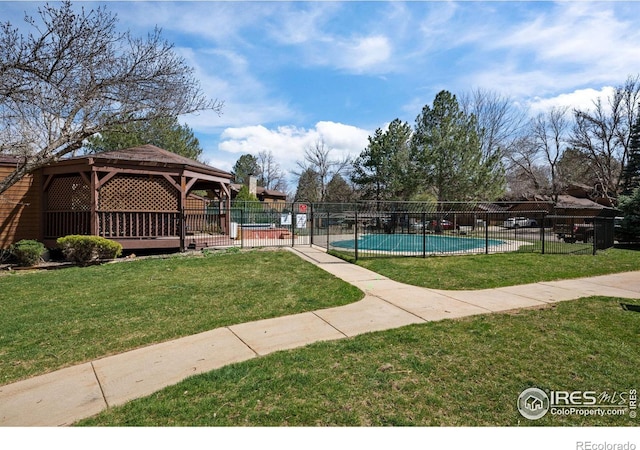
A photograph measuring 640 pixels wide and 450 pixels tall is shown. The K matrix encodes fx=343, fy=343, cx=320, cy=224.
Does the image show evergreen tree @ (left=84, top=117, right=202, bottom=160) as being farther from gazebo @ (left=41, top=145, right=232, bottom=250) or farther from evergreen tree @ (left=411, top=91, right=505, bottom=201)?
evergreen tree @ (left=411, top=91, right=505, bottom=201)

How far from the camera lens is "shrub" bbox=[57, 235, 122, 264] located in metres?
9.80

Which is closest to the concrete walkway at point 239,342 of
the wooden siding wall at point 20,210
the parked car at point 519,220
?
the parked car at point 519,220

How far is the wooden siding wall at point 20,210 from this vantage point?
11.4 metres

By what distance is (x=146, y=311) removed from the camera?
529 centimetres

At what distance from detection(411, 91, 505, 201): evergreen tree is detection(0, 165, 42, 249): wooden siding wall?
21.9 meters

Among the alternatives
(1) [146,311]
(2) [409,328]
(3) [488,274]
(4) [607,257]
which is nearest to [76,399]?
(1) [146,311]

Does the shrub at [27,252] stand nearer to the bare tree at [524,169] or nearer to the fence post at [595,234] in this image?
the fence post at [595,234]

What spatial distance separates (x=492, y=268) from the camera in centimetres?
872

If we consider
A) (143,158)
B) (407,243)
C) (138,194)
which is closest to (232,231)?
(138,194)

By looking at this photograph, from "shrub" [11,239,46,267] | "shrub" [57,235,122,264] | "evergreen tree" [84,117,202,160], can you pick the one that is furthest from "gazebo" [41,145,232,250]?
"evergreen tree" [84,117,202,160]

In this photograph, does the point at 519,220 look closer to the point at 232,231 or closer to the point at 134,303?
the point at 232,231

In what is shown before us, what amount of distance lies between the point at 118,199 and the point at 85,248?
2.19 m

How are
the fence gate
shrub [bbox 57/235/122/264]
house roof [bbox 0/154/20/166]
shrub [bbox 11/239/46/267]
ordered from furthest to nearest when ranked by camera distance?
the fence gate
house roof [bbox 0/154/20/166]
shrub [bbox 11/239/46/267]
shrub [bbox 57/235/122/264]

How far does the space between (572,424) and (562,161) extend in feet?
135
